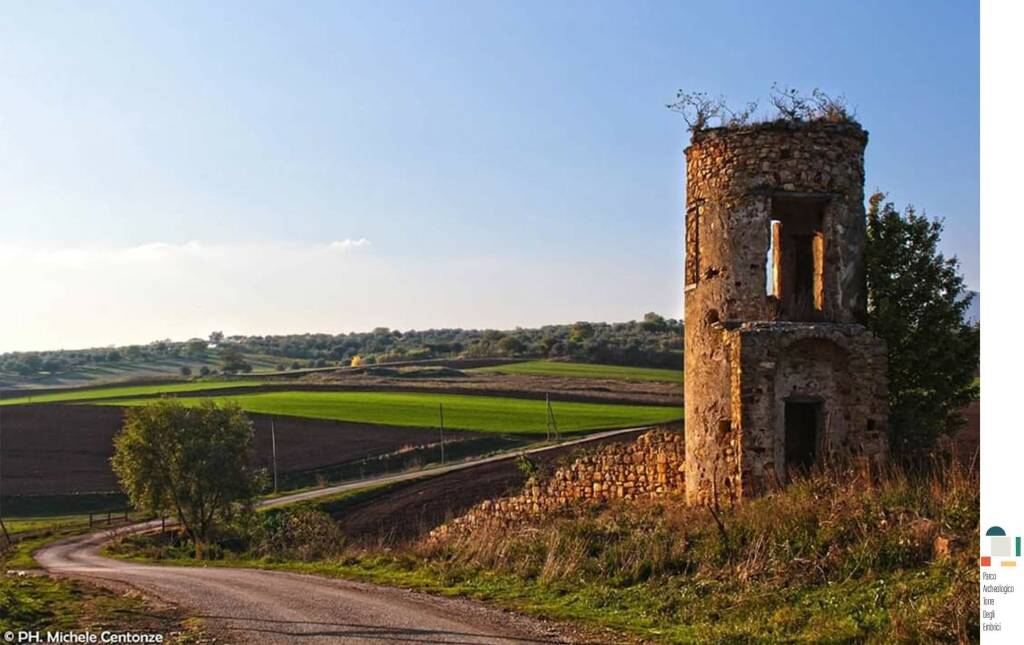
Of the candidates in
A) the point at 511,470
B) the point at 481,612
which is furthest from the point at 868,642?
the point at 511,470

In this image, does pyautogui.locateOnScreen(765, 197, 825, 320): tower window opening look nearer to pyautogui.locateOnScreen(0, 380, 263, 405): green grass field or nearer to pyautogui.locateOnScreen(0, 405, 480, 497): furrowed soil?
pyautogui.locateOnScreen(0, 405, 480, 497): furrowed soil

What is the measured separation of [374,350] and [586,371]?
176ft

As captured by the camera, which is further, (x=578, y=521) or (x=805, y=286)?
(x=805, y=286)

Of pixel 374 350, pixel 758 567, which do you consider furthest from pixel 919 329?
pixel 374 350

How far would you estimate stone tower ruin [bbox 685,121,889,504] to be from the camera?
1538 cm

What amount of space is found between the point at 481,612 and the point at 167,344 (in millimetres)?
139780

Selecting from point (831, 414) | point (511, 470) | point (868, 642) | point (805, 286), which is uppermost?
point (805, 286)

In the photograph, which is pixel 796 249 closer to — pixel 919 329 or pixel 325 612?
pixel 919 329
